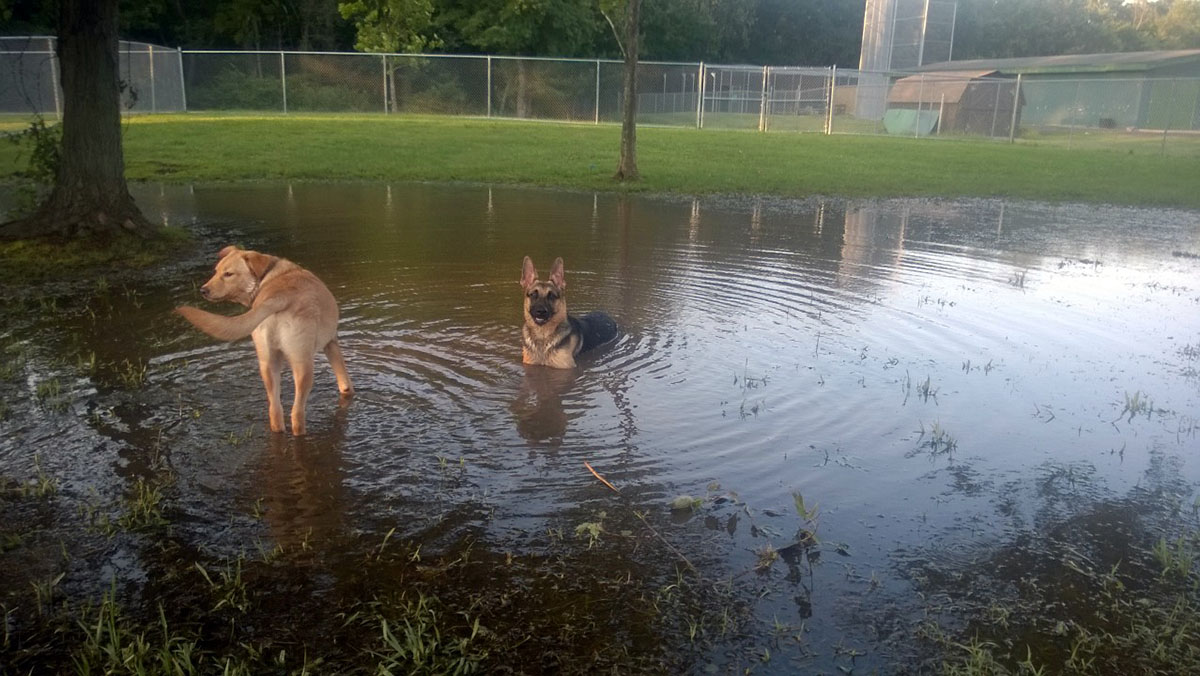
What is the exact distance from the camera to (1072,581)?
168 inches

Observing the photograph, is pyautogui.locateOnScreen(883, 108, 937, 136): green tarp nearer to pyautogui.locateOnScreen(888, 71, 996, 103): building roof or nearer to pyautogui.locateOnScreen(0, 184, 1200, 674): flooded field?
pyautogui.locateOnScreen(888, 71, 996, 103): building roof

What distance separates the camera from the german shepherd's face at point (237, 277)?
584 centimetres

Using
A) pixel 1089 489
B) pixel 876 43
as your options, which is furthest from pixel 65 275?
pixel 876 43

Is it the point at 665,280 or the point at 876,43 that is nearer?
the point at 665,280

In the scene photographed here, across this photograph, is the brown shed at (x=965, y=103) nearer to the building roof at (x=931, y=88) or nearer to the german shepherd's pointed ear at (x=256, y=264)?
the building roof at (x=931, y=88)

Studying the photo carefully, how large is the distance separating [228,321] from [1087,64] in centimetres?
5505

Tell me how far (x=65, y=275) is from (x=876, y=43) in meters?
54.3

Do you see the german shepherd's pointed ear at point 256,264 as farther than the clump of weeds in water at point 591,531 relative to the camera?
Yes

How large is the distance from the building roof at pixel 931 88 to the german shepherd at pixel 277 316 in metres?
38.6

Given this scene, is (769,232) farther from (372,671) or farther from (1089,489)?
(372,671)

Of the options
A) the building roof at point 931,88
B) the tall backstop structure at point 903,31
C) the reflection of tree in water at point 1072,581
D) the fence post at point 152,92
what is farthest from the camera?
the tall backstop structure at point 903,31

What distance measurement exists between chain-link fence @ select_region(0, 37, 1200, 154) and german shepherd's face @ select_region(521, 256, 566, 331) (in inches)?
1090

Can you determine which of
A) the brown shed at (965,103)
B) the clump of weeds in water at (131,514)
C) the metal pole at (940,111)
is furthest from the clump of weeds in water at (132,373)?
the metal pole at (940,111)

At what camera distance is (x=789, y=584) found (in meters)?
4.20
